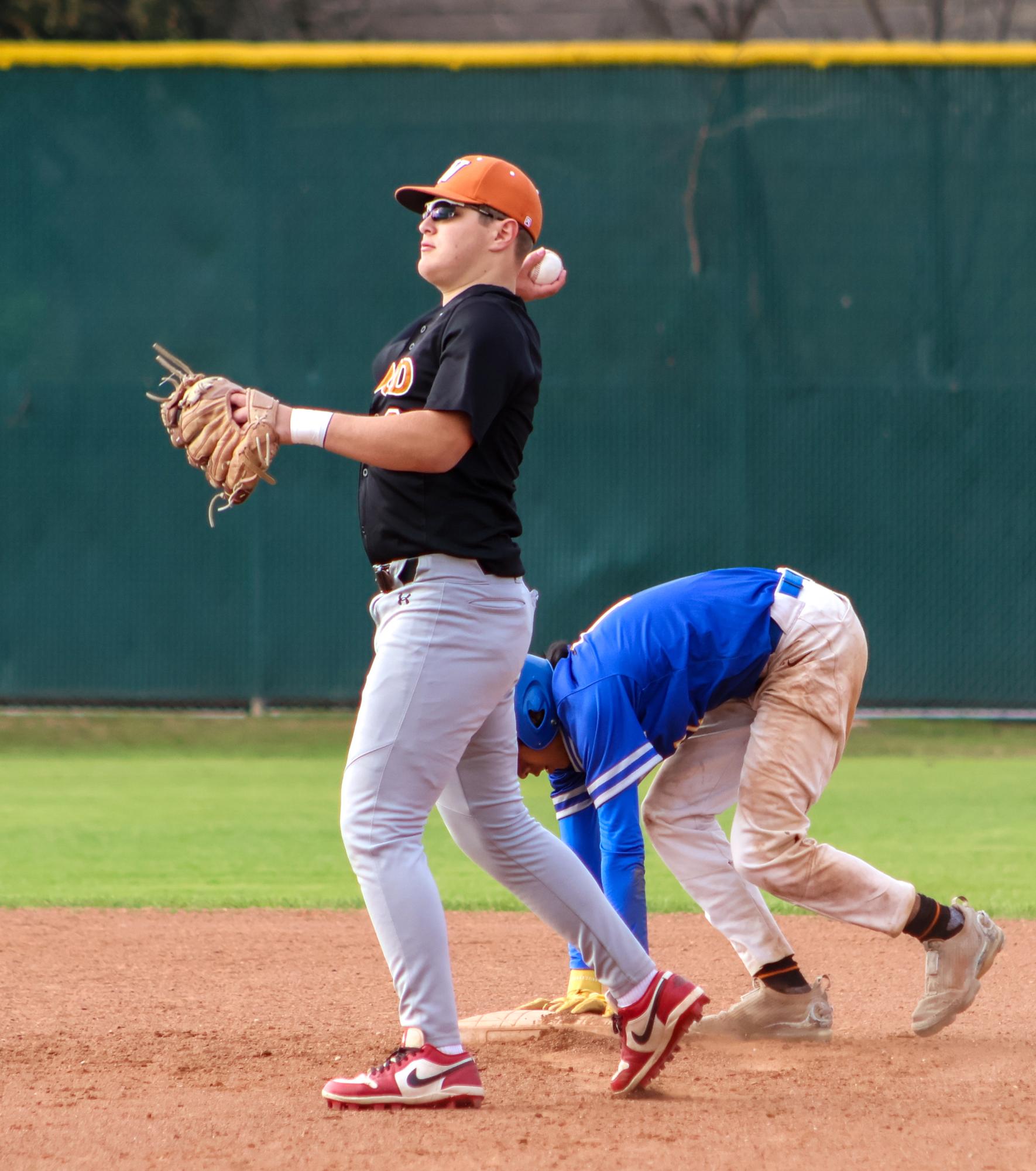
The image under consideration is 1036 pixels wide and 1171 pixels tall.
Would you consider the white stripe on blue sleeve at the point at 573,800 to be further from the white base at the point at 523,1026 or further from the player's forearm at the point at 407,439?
the player's forearm at the point at 407,439

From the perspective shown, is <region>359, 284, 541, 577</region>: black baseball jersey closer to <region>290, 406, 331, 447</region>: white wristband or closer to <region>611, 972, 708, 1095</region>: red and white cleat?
<region>290, 406, 331, 447</region>: white wristband

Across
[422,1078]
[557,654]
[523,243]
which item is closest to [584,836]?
[557,654]

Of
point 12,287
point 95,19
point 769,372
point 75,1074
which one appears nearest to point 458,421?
point 75,1074

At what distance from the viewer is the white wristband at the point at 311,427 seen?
2.84 m

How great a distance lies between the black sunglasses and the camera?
9.90ft

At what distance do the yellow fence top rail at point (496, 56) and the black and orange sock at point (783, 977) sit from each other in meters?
8.19

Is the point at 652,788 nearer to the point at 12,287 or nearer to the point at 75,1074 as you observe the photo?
the point at 75,1074

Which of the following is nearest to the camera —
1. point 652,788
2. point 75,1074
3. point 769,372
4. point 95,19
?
point 75,1074

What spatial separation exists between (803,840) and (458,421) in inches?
52.8

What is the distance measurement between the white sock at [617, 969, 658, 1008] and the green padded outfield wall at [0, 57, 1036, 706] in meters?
7.35

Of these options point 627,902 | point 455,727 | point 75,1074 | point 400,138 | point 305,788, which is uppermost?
point 400,138

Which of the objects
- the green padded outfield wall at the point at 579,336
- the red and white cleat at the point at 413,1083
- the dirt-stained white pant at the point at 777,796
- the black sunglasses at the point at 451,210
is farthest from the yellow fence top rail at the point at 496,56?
the red and white cleat at the point at 413,1083

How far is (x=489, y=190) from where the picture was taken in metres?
3.00

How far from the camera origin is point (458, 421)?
281 centimetres
